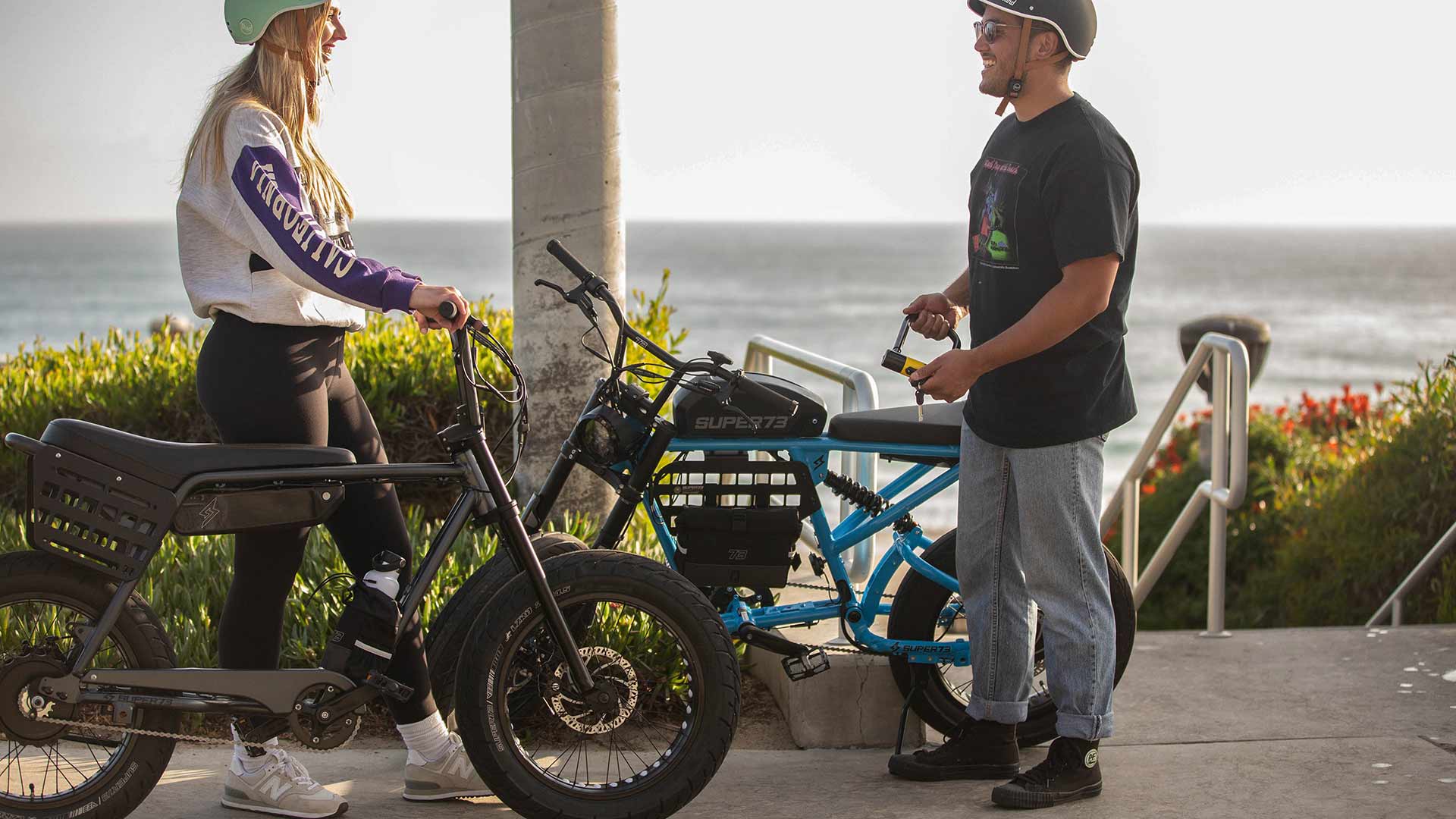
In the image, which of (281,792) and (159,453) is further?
(281,792)

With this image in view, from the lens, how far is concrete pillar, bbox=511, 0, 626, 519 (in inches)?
206

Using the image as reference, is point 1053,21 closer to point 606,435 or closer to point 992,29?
point 992,29

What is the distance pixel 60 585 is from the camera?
10.8ft

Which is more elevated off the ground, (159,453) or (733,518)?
(159,453)

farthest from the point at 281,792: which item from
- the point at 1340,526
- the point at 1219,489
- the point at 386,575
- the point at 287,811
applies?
the point at 1340,526

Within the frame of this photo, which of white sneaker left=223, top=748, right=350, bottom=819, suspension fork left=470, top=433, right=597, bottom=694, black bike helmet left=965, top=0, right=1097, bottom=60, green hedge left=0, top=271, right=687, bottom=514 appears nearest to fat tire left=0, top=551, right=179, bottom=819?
white sneaker left=223, top=748, right=350, bottom=819

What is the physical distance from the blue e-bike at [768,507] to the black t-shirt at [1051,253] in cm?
29

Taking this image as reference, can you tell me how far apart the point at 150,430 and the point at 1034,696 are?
155 inches

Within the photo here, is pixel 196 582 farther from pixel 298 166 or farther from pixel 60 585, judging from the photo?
pixel 298 166

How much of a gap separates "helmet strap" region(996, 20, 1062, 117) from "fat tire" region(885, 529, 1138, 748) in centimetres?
124

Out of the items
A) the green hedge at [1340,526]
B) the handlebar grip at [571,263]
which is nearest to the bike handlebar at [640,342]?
the handlebar grip at [571,263]

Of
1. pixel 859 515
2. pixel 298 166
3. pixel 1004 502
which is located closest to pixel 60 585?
pixel 298 166

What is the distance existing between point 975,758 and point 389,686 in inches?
60.7

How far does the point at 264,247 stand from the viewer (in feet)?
10.7
